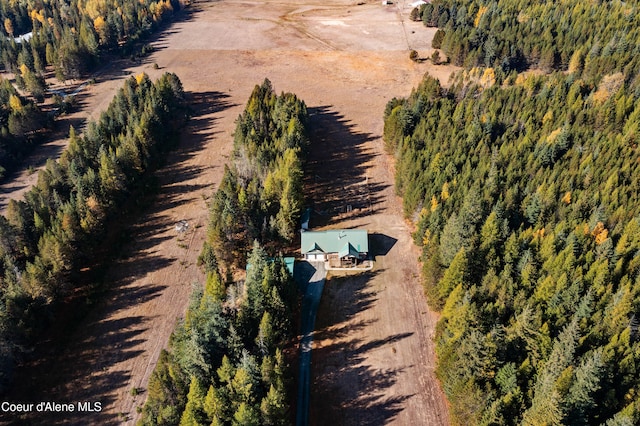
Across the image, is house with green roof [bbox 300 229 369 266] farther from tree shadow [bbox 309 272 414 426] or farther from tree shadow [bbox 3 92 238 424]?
tree shadow [bbox 3 92 238 424]

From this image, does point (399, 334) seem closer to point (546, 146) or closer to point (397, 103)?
point (546, 146)

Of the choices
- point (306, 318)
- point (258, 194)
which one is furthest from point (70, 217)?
point (306, 318)

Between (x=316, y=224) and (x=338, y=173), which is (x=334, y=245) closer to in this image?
(x=316, y=224)

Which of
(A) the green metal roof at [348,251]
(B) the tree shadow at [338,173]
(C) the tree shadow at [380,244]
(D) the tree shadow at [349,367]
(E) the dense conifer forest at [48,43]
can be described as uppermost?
(E) the dense conifer forest at [48,43]

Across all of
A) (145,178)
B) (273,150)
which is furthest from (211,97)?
(273,150)

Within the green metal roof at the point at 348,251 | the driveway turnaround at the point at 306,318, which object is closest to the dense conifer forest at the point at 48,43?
the driveway turnaround at the point at 306,318

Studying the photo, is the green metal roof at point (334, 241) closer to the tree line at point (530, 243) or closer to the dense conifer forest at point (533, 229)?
the dense conifer forest at point (533, 229)

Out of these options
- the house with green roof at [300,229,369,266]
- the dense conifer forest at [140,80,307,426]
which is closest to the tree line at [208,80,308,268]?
the dense conifer forest at [140,80,307,426]
